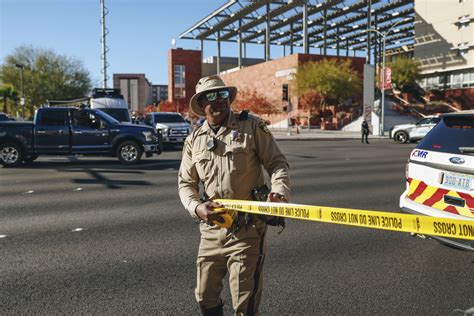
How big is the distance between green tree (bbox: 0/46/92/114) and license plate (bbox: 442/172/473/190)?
52007mm

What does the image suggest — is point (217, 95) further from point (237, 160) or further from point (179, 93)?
point (179, 93)

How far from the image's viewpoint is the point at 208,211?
2.63 metres

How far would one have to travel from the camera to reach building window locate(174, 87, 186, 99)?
274 feet

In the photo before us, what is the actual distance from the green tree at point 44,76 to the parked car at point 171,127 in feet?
111

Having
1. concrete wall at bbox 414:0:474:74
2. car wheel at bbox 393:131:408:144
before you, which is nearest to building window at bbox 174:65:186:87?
concrete wall at bbox 414:0:474:74

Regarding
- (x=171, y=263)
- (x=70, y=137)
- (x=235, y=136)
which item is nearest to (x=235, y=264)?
(x=235, y=136)

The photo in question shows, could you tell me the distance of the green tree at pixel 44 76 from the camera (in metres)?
49.8

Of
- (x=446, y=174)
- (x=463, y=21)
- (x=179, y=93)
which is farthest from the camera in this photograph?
(x=179, y=93)

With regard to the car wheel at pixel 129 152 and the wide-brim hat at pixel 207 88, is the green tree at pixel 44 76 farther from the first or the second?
the wide-brim hat at pixel 207 88

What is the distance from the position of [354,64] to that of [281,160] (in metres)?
54.4

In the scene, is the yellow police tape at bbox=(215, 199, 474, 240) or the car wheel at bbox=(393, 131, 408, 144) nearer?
the yellow police tape at bbox=(215, 199, 474, 240)

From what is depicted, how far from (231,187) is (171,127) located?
18.0 m

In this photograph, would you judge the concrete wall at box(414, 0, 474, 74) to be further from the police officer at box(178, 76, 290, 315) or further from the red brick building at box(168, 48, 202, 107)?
the police officer at box(178, 76, 290, 315)

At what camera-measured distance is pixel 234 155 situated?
2.69 meters
